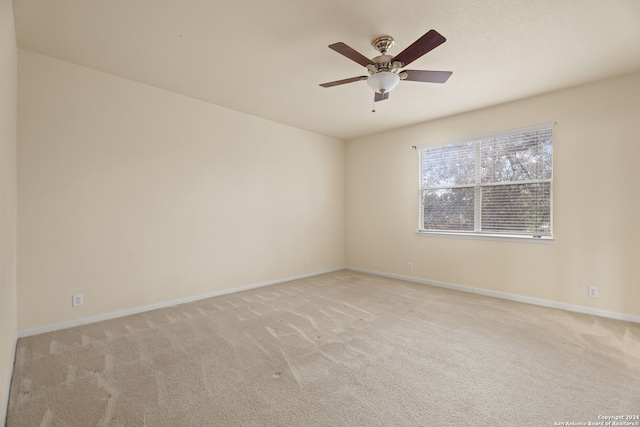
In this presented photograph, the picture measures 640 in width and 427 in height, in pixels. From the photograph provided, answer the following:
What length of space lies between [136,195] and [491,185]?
4.72 meters

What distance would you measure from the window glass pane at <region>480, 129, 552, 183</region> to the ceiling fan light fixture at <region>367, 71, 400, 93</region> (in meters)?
2.43

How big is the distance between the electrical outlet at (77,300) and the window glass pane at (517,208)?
5.14 metres

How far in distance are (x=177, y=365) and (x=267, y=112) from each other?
11.3ft

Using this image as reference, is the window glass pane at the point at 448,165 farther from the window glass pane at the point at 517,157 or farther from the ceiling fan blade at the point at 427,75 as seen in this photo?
the ceiling fan blade at the point at 427,75

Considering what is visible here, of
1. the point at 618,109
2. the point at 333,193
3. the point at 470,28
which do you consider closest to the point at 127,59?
the point at 470,28

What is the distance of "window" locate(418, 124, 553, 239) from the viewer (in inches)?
146

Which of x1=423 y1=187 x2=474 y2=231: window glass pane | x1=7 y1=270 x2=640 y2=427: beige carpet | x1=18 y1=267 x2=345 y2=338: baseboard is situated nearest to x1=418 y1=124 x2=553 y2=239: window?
x1=423 y1=187 x2=474 y2=231: window glass pane

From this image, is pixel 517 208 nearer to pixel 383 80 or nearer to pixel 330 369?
pixel 383 80

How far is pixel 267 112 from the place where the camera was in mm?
4316

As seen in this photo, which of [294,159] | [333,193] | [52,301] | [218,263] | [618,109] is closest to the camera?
[52,301]

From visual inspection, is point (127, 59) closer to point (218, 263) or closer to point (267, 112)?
point (267, 112)

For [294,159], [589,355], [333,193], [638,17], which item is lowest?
[589,355]

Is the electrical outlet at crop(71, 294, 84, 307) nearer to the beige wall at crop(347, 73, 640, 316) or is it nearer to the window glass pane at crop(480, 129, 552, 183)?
the beige wall at crop(347, 73, 640, 316)

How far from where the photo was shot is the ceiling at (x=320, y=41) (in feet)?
6.93
